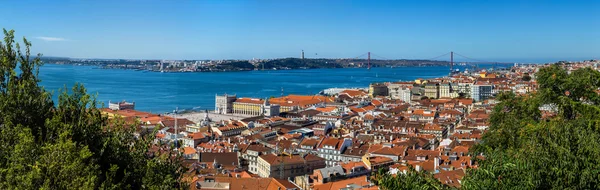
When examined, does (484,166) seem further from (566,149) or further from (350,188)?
(350,188)

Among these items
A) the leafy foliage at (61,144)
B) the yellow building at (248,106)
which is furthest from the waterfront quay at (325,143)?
the leafy foliage at (61,144)

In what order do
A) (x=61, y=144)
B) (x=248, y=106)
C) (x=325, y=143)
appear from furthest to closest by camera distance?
(x=248, y=106), (x=325, y=143), (x=61, y=144)

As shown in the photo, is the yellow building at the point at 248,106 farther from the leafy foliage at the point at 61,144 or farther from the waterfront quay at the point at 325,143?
the leafy foliage at the point at 61,144

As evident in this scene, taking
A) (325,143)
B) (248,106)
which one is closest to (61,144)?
(325,143)

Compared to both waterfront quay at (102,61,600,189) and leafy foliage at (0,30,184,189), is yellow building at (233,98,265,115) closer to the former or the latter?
waterfront quay at (102,61,600,189)

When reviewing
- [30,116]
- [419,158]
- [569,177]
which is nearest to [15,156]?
[30,116]

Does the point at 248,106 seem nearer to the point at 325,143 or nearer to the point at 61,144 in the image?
the point at 325,143

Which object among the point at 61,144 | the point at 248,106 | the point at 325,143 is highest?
the point at 61,144

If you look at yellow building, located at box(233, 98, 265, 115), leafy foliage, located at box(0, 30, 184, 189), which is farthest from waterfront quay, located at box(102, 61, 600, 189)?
leafy foliage, located at box(0, 30, 184, 189)
